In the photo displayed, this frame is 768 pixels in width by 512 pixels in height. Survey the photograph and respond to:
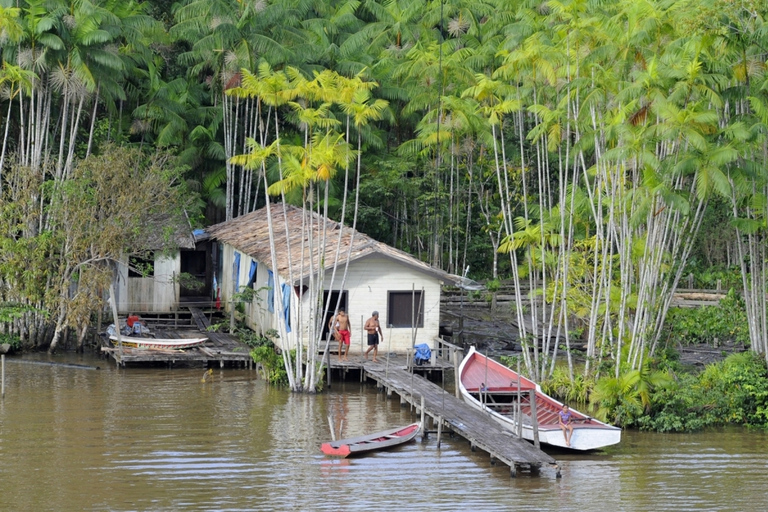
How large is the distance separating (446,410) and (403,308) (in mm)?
6626

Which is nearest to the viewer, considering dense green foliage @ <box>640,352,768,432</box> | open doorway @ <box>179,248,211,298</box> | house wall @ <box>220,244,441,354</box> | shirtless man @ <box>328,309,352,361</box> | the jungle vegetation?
the jungle vegetation

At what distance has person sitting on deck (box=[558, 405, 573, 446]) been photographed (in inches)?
841

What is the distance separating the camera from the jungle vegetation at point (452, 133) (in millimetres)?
23969

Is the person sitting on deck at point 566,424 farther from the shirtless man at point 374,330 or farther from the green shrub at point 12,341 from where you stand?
the green shrub at point 12,341

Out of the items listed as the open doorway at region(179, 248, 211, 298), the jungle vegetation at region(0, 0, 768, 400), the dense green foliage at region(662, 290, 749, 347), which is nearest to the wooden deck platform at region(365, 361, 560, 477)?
the jungle vegetation at region(0, 0, 768, 400)

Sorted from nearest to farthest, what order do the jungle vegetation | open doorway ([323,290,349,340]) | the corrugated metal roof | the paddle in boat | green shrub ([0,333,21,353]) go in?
the paddle in boat < the jungle vegetation < the corrugated metal roof < open doorway ([323,290,349,340]) < green shrub ([0,333,21,353])

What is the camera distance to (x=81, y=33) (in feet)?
105

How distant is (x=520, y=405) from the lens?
21734mm

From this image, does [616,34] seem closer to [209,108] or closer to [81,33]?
[81,33]

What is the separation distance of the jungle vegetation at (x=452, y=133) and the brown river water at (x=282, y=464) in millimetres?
2582

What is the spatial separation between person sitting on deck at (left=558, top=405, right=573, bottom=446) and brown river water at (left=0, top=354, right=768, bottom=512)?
16.1 inches

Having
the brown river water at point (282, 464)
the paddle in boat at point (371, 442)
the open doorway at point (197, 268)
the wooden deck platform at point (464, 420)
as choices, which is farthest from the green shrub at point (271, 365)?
the open doorway at point (197, 268)

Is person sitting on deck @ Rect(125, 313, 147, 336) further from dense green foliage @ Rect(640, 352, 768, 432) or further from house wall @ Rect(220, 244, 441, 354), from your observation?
dense green foliage @ Rect(640, 352, 768, 432)

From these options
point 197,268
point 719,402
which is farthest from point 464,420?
point 197,268
